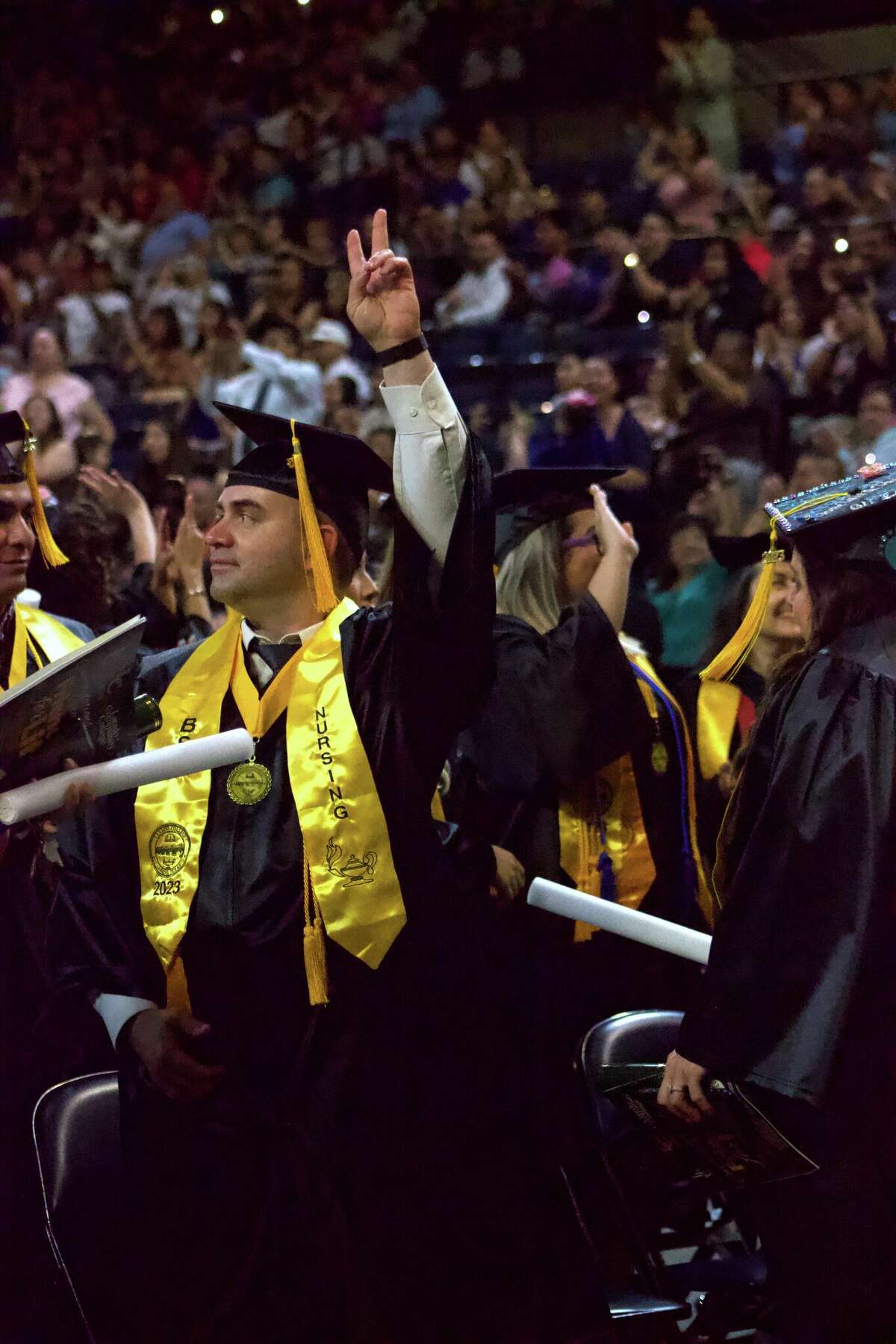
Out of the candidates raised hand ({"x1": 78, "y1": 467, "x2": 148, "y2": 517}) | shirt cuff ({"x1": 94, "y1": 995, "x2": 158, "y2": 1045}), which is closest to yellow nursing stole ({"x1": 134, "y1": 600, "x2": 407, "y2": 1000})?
shirt cuff ({"x1": 94, "y1": 995, "x2": 158, "y2": 1045})

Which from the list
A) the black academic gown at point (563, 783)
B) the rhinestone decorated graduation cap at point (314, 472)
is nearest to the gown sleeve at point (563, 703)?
the black academic gown at point (563, 783)

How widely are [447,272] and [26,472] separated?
6.97 meters

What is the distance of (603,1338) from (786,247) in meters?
6.82

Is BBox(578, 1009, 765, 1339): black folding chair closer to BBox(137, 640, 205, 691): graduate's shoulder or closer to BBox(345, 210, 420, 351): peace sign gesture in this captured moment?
BBox(137, 640, 205, 691): graduate's shoulder

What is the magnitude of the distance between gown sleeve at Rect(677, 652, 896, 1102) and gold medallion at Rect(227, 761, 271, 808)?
784mm

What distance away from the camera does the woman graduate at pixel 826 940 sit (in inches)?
81.7

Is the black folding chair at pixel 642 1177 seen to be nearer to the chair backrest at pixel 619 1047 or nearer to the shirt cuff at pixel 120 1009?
the chair backrest at pixel 619 1047

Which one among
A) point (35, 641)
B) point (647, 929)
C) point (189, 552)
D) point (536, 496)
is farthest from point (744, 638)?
point (189, 552)

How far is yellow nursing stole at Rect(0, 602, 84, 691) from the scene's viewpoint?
3131 millimetres

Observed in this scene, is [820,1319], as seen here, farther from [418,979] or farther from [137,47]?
[137,47]

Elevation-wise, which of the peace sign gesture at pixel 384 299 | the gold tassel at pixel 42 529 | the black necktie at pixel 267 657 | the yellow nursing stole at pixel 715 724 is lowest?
the yellow nursing stole at pixel 715 724

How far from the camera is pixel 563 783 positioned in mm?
3348

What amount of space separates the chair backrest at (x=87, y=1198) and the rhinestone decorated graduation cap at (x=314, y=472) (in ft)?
3.12

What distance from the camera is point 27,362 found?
9.36 m
